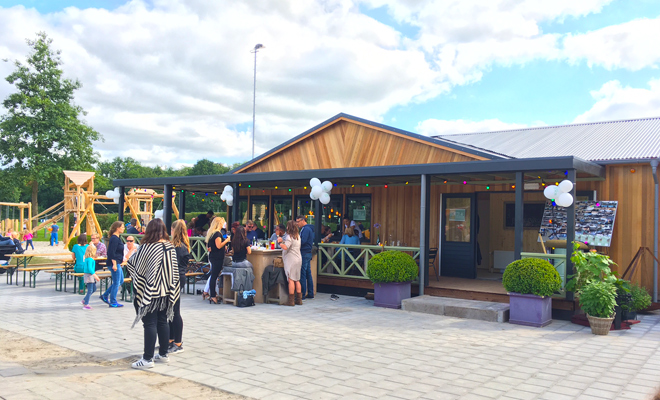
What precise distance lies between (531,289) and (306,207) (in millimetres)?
7912

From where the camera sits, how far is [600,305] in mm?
7109

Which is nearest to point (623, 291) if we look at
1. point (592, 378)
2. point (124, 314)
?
point (592, 378)

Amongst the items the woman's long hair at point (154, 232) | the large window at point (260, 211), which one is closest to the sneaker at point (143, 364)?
the woman's long hair at point (154, 232)

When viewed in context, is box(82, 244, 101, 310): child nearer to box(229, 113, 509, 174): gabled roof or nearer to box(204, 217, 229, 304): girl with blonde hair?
box(204, 217, 229, 304): girl with blonde hair

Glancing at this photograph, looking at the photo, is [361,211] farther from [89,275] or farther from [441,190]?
[89,275]

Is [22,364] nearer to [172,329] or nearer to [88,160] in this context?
[172,329]

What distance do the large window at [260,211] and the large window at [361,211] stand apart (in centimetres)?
329

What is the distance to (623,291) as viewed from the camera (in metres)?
7.66

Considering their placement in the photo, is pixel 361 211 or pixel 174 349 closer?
pixel 174 349

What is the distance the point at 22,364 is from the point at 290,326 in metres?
A: 3.45

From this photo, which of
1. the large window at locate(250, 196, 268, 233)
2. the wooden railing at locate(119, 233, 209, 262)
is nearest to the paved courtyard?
the wooden railing at locate(119, 233, 209, 262)

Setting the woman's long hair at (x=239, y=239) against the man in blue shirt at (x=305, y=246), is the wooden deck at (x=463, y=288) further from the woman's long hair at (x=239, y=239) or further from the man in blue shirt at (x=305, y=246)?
the woman's long hair at (x=239, y=239)

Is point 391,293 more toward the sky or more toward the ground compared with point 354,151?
more toward the ground

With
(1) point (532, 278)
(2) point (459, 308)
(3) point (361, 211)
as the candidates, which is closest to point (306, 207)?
(3) point (361, 211)
